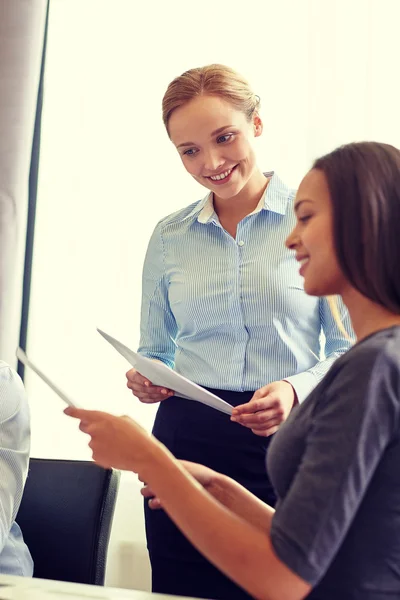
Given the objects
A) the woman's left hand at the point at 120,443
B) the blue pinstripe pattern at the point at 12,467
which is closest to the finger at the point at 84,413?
the woman's left hand at the point at 120,443

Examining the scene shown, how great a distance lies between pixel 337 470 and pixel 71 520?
3.04ft

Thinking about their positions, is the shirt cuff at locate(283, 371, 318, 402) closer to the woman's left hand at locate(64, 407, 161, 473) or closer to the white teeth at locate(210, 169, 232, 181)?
the white teeth at locate(210, 169, 232, 181)

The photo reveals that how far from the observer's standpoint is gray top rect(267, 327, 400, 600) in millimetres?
851

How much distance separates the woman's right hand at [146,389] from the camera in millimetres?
1709

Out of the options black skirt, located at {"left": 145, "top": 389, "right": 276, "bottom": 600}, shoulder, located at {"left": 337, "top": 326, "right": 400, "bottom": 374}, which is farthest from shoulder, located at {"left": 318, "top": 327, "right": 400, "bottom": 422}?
black skirt, located at {"left": 145, "top": 389, "right": 276, "bottom": 600}

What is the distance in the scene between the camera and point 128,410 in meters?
2.63

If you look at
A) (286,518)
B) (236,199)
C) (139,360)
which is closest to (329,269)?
(286,518)

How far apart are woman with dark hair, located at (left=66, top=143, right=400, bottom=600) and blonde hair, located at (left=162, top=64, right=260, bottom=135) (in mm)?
797

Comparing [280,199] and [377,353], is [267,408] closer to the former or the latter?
[280,199]

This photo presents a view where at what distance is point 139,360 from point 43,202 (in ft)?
5.15

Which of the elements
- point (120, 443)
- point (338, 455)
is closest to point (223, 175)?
point (120, 443)

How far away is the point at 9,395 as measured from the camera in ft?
5.44

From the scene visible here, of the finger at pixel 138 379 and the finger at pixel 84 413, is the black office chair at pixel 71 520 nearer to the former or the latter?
the finger at pixel 138 379

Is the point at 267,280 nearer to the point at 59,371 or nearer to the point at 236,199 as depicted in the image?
the point at 236,199
